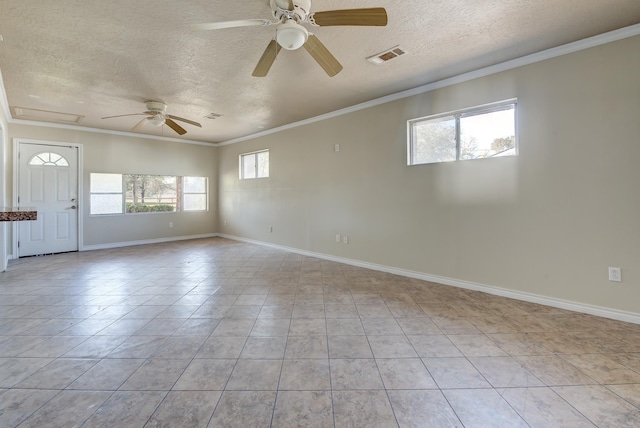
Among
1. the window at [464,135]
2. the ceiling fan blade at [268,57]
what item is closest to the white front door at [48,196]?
the ceiling fan blade at [268,57]

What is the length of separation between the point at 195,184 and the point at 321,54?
624 centimetres

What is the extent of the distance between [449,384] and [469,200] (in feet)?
7.58

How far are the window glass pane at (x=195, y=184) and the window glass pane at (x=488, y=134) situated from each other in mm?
6545

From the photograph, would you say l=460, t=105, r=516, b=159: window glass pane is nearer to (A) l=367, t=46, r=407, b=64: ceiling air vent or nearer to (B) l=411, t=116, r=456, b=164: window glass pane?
(B) l=411, t=116, r=456, b=164: window glass pane

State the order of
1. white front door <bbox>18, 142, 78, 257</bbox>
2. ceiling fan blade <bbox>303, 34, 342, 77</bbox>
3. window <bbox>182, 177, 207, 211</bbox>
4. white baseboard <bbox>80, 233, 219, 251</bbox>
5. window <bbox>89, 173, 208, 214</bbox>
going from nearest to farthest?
ceiling fan blade <bbox>303, 34, 342, 77</bbox>
white front door <bbox>18, 142, 78, 257</bbox>
white baseboard <bbox>80, 233, 219, 251</bbox>
window <bbox>89, 173, 208, 214</bbox>
window <bbox>182, 177, 207, 211</bbox>

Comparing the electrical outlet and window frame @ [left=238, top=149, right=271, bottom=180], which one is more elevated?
window frame @ [left=238, top=149, right=271, bottom=180]

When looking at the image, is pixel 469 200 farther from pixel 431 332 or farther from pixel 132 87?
pixel 132 87

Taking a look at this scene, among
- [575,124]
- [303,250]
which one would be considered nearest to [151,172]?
[303,250]

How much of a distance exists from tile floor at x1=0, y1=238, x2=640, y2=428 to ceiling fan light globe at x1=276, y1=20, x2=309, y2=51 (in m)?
2.32

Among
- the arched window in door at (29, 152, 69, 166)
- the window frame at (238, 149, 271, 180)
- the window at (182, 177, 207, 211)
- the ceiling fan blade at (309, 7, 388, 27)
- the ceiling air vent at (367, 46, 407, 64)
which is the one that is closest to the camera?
the ceiling fan blade at (309, 7, 388, 27)

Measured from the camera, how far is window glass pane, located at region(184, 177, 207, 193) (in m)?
7.34

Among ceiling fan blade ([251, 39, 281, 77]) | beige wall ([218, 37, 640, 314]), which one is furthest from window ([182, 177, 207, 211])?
ceiling fan blade ([251, 39, 281, 77])

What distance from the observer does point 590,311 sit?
2.63 m

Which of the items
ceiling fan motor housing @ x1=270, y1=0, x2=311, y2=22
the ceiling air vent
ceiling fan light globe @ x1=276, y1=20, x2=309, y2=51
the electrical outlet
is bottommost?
the electrical outlet
